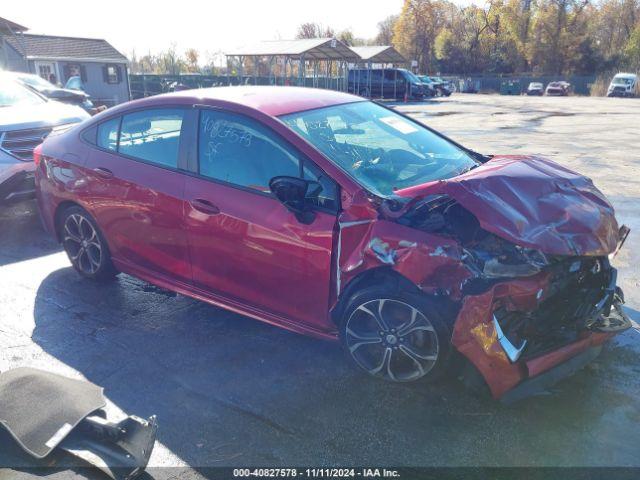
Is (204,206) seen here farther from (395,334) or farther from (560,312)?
(560,312)

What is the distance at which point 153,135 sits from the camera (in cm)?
411

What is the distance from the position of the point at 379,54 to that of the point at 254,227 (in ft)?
118

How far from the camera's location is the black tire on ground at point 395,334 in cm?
297

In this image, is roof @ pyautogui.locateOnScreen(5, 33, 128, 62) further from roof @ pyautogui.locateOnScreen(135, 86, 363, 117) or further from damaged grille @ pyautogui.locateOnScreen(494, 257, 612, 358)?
damaged grille @ pyautogui.locateOnScreen(494, 257, 612, 358)

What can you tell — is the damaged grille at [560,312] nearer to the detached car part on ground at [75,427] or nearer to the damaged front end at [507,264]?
the damaged front end at [507,264]

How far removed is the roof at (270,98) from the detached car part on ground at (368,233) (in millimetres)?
18

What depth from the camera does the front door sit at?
3.22 metres

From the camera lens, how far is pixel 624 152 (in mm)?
11609

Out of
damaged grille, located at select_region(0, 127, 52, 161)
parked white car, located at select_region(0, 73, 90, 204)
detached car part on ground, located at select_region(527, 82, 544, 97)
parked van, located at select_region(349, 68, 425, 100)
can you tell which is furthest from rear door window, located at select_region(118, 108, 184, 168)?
detached car part on ground, located at select_region(527, 82, 544, 97)

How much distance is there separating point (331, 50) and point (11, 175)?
88.0 feet

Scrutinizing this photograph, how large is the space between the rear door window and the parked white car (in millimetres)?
2766

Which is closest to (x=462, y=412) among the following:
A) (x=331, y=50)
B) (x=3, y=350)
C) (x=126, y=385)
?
(x=126, y=385)

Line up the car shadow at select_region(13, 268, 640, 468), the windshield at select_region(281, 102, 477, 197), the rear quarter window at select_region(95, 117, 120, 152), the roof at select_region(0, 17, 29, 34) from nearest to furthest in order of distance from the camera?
the car shadow at select_region(13, 268, 640, 468) < the windshield at select_region(281, 102, 477, 197) < the rear quarter window at select_region(95, 117, 120, 152) < the roof at select_region(0, 17, 29, 34)

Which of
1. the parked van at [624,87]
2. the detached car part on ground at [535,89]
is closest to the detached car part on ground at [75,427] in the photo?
the parked van at [624,87]
